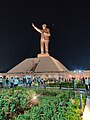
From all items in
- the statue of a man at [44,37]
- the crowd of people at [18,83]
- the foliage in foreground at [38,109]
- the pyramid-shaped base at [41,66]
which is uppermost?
the statue of a man at [44,37]

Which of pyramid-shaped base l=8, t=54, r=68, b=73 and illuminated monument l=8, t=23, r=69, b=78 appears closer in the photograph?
illuminated monument l=8, t=23, r=69, b=78

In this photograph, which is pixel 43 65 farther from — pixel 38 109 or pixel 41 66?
pixel 38 109

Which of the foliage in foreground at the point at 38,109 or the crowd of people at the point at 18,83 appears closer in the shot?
the foliage in foreground at the point at 38,109

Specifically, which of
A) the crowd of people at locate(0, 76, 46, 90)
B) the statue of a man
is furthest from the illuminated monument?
the crowd of people at locate(0, 76, 46, 90)

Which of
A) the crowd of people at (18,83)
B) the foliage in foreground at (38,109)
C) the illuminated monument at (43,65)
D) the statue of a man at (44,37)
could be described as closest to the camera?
the foliage in foreground at (38,109)

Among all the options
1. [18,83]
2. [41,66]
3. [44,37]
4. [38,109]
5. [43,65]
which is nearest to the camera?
[38,109]

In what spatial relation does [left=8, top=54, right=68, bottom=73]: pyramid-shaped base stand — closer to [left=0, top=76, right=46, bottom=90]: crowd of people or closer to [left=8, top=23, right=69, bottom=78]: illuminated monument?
[left=8, top=23, right=69, bottom=78]: illuminated monument

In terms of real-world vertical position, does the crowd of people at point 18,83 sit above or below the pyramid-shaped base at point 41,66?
below

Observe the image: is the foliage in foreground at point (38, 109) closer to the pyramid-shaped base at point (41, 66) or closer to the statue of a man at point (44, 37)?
the pyramid-shaped base at point (41, 66)

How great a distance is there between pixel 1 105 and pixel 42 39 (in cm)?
3431

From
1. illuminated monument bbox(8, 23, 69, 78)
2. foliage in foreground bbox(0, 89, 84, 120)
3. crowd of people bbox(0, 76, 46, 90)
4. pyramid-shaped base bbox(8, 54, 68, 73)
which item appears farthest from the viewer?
pyramid-shaped base bbox(8, 54, 68, 73)

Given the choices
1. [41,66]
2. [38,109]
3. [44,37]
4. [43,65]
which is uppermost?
[44,37]

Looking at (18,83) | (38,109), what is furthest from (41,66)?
(38,109)

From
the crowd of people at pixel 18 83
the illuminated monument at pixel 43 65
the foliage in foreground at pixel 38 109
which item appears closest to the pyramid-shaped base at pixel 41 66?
the illuminated monument at pixel 43 65
